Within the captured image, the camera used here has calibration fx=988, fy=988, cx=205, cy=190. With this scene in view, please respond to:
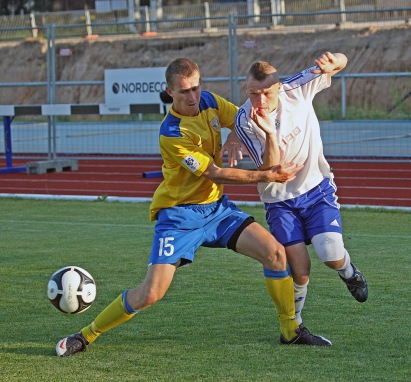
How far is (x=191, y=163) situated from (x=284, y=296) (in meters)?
0.99

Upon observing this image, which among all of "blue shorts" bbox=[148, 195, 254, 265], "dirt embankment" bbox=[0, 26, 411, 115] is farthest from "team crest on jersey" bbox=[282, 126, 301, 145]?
"dirt embankment" bbox=[0, 26, 411, 115]

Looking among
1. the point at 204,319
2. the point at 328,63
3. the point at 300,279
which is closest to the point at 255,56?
the point at 204,319

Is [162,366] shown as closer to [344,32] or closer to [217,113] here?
[217,113]

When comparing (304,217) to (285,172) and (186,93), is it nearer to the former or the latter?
(285,172)

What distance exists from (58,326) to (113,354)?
906 millimetres

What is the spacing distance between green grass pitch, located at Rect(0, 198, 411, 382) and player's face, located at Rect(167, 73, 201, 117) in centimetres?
146

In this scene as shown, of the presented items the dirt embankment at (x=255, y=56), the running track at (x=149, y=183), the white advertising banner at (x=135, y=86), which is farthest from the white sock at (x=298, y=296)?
the dirt embankment at (x=255, y=56)

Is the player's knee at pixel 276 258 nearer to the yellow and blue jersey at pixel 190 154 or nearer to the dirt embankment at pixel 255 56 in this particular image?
the yellow and blue jersey at pixel 190 154

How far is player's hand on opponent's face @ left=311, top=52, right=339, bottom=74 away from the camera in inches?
245

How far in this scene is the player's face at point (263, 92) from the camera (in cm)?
595

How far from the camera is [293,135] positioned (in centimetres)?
615

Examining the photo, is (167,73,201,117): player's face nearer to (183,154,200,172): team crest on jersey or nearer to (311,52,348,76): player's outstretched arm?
(183,154,200,172): team crest on jersey

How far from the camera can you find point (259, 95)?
5977mm

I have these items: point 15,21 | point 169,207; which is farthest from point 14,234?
point 15,21
